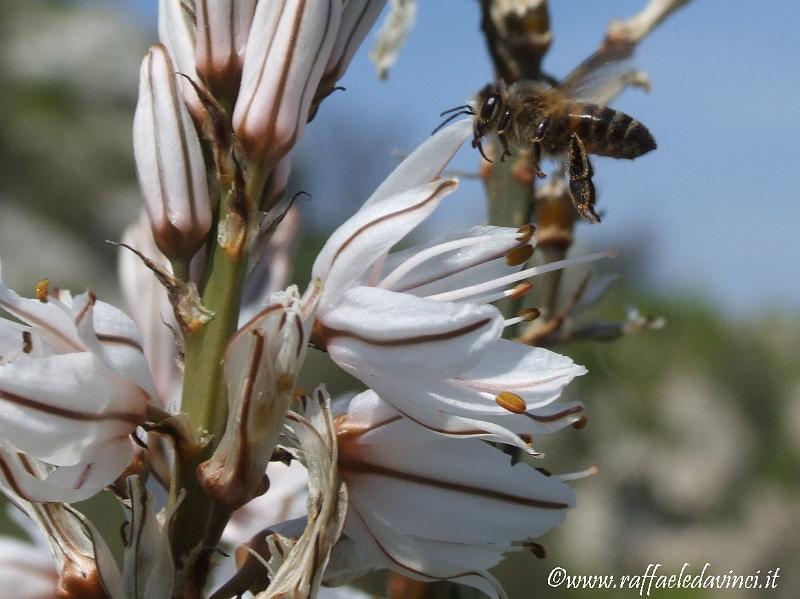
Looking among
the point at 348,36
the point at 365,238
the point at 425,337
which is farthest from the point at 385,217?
the point at 348,36

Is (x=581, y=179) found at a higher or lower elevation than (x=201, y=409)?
higher

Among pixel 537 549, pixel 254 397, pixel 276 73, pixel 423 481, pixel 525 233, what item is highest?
pixel 276 73

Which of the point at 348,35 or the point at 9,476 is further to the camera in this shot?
the point at 348,35

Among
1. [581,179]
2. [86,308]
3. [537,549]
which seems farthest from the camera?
[581,179]

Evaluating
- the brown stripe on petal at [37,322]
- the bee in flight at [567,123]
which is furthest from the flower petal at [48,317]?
the bee in flight at [567,123]

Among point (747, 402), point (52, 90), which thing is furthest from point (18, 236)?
point (747, 402)

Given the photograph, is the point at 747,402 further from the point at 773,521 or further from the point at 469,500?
the point at 469,500

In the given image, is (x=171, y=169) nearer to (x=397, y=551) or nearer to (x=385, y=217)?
(x=385, y=217)
